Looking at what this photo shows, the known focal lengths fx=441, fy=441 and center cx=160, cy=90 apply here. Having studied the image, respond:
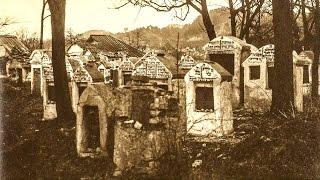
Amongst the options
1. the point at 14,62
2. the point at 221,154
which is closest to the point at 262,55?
the point at 221,154

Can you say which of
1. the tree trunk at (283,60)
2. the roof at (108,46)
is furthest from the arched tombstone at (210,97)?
the roof at (108,46)

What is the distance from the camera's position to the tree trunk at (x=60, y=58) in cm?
1285

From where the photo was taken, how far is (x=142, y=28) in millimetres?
50594

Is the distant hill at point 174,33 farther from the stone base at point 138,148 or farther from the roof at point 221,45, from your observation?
the stone base at point 138,148

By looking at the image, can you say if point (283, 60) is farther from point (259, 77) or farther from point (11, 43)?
point (11, 43)

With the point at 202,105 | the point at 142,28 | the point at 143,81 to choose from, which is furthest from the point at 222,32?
the point at 143,81

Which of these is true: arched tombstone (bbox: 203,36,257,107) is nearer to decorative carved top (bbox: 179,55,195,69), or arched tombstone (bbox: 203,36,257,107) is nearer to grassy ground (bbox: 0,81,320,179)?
decorative carved top (bbox: 179,55,195,69)

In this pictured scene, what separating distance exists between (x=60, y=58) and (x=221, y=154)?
6.53m

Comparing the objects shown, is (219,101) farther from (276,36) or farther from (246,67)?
(246,67)

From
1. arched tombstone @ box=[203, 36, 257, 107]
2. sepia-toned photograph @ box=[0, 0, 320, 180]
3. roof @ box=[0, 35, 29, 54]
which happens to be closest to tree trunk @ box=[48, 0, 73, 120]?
sepia-toned photograph @ box=[0, 0, 320, 180]

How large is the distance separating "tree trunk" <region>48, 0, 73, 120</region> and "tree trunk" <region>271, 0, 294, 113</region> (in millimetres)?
6166

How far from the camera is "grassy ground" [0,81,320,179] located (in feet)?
23.9

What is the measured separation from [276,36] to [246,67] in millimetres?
6120

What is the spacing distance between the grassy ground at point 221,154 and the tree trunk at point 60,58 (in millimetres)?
622
